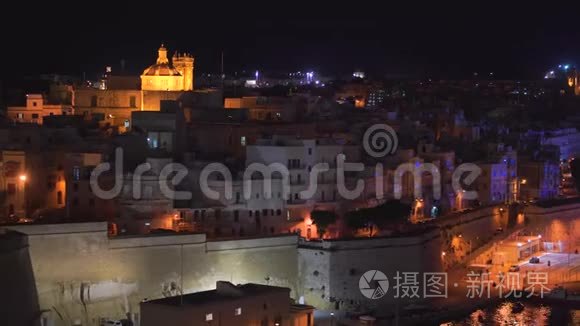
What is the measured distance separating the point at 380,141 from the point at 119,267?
956cm

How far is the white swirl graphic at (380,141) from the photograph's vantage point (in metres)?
27.0

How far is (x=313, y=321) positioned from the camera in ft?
66.9

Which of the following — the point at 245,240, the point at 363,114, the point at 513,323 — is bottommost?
the point at 513,323

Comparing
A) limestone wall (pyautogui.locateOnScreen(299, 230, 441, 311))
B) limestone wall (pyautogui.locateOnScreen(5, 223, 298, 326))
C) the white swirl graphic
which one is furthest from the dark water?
the white swirl graphic

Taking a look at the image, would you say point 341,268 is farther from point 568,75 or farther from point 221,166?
point 568,75

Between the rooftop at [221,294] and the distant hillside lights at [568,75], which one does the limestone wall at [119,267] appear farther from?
the distant hillside lights at [568,75]

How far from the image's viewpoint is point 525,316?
77.8ft

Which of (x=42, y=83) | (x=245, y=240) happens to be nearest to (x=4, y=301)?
(x=245, y=240)

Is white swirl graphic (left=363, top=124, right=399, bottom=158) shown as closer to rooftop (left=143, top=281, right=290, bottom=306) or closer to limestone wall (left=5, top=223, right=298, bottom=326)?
limestone wall (left=5, top=223, right=298, bottom=326)

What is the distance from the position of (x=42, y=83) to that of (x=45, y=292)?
2272 centimetres

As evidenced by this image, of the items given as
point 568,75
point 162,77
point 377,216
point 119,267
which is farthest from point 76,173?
point 568,75

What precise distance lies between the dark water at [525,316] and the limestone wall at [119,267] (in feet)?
13.5

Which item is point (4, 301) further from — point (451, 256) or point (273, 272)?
point (451, 256)

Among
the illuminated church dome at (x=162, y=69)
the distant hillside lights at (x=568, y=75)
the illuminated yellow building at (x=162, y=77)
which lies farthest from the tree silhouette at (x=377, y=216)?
the distant hillside lights at (x=568, y=75)
